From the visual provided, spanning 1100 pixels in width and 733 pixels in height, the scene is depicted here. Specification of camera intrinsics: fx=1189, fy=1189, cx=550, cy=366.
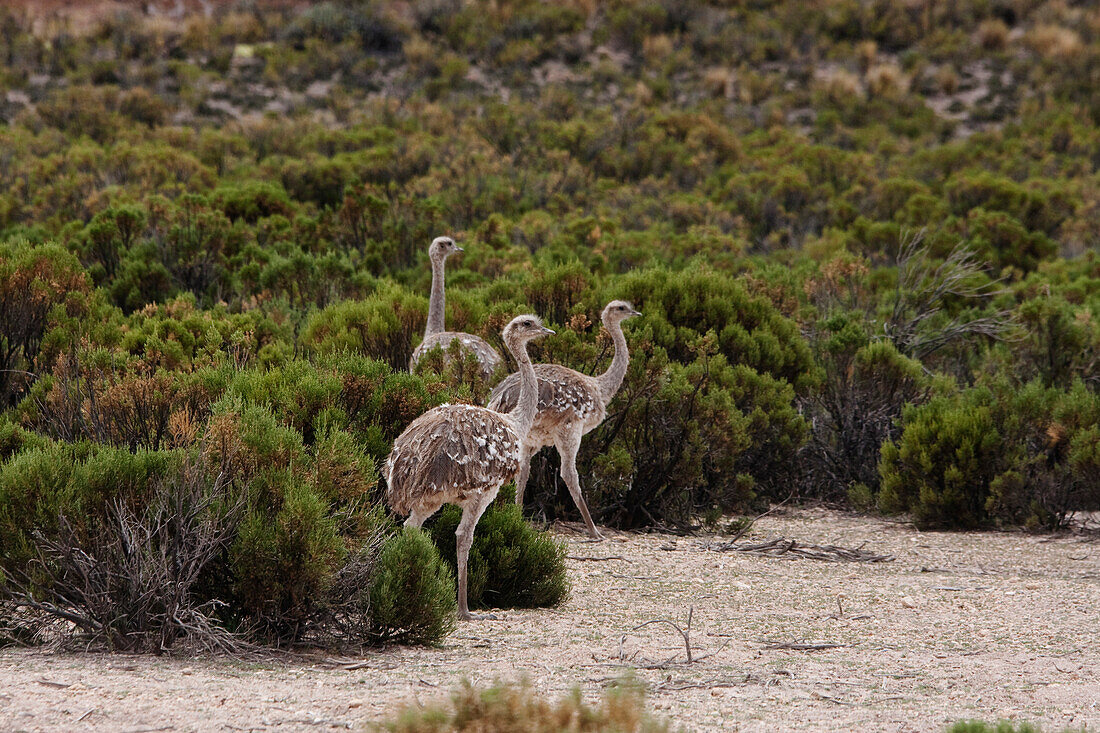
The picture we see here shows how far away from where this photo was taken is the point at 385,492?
6.16 m

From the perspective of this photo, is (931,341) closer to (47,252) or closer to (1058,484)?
(1058,484)

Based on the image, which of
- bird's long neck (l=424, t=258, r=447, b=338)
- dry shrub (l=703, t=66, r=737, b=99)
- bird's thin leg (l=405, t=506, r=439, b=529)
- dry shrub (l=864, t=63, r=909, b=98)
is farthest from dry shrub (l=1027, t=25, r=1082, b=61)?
bird's thin leg (l=405, t=506, r=439, b=529)

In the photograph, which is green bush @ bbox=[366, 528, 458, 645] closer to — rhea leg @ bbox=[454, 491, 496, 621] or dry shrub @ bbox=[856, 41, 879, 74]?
rhea leg @ bbox=[454, 491, 496, 621]

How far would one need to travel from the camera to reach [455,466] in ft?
18.4

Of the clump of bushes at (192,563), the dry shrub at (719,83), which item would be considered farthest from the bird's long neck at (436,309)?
the dry shrub at (719,83)

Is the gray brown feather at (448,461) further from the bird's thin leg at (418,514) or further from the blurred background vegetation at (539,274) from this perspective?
the blurred background vegetation at (539,274)

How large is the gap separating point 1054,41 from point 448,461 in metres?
38.6

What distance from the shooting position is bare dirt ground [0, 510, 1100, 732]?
13.4ft

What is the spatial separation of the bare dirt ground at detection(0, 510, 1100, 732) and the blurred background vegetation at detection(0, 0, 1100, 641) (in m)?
0.49

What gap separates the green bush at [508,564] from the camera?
245 inches

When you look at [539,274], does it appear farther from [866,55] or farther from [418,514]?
[866,55]

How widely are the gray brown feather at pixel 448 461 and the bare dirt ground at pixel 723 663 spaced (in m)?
0.67

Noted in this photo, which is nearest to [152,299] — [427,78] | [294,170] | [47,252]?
[47,252]

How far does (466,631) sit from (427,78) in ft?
109
